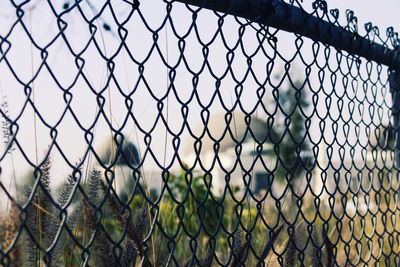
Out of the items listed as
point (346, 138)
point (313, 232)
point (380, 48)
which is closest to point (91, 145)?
point (313, 232)

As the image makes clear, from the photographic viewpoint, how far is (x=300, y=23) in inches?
93.0

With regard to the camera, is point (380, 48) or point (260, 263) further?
point (380, 48)

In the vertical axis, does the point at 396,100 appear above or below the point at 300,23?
above

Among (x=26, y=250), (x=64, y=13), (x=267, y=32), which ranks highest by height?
(x=267, y=32)

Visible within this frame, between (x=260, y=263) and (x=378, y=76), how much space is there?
49.7 inches

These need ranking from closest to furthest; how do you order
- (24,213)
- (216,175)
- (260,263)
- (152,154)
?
(24,213)
(152,154)
(260,263)
(216,175)

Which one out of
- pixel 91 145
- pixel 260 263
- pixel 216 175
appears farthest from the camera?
pixel 216 175

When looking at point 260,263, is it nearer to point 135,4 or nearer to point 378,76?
point 135,4

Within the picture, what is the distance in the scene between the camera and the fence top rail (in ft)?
6.74

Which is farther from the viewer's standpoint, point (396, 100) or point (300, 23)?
point (396, 100)

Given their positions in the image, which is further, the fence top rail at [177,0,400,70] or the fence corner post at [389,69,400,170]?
the fence corner post at [389,69,400,170]

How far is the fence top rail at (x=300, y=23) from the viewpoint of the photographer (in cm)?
205

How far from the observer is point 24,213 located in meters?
1.42

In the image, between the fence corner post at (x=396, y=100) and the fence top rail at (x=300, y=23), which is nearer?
the fence top rail at (x=300, y=23)
